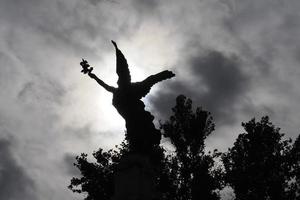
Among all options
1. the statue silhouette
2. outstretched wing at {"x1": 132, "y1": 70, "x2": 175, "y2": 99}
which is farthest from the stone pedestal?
outstretched wing at {"x1": 132, "y1": 70, "x2": 175, "y2": 99}

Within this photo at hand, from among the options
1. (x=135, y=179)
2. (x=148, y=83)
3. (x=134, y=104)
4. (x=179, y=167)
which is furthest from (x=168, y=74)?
(x=179, y=167)

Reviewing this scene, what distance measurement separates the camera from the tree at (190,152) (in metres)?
23.9

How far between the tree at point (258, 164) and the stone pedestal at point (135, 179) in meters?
16.5

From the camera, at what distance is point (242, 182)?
26062mm

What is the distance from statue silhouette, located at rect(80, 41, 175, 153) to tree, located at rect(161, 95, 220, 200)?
13440mm

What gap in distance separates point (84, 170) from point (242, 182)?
10177mm

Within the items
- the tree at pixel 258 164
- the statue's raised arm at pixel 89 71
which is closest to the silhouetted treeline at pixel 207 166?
the tree at pixel 258 164

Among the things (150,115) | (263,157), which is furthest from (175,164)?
(150,115)

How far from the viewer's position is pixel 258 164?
1031 inches

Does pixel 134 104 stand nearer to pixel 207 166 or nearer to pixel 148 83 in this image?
pixel 148 83

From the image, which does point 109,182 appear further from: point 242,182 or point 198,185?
point 242,182

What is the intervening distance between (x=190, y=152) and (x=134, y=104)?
15.0m

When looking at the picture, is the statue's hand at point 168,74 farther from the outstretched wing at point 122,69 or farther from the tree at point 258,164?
the tree at point 258,164

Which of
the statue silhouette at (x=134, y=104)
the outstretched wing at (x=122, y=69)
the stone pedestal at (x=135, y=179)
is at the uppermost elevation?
the outstretched wing at (x=122, y=69)
